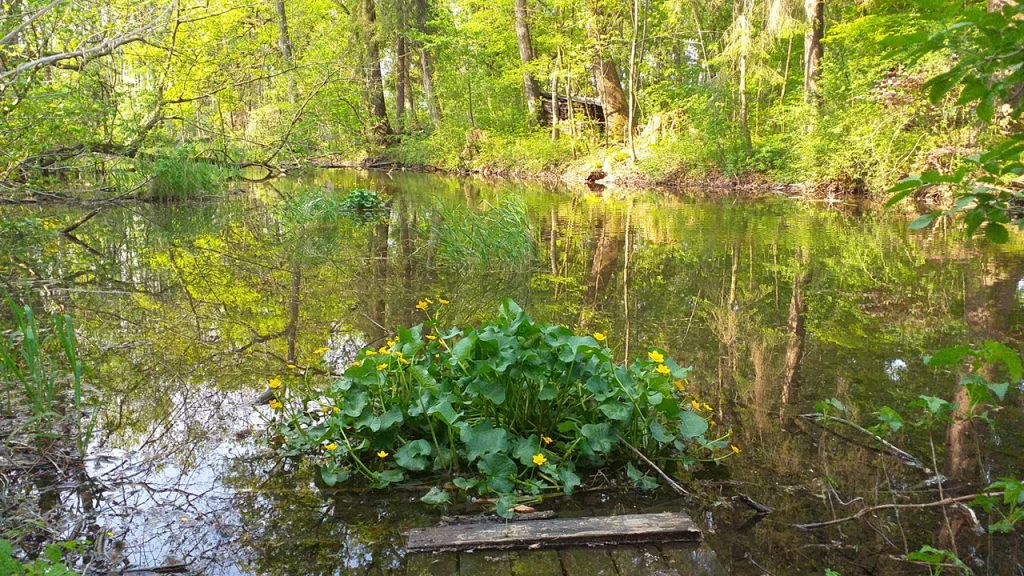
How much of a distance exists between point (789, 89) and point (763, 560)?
899 inches

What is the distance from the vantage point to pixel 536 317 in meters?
5.12

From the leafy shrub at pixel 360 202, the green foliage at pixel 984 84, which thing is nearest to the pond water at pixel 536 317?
the green foliage at pixel 984 84

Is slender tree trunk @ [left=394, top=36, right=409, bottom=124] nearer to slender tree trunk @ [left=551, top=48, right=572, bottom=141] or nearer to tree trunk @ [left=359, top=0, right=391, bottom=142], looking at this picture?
tree trunk @ [left=359, top=0, right=391, bottom=142]

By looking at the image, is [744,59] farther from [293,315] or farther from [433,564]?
[433,564]

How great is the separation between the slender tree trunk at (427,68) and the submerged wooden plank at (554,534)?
86.4 feet

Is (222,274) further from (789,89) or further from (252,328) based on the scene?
(789,89)

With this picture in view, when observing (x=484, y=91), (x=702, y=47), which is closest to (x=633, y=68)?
(x=702, y=47)

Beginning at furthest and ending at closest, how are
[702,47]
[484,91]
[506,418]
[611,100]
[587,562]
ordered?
[484,91], [702,47], [611,100], [506,418], [587,562]

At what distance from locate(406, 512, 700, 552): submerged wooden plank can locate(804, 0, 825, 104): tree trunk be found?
16.0 meters

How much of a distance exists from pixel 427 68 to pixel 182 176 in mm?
19056

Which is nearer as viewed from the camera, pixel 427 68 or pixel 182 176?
pixel 182 176

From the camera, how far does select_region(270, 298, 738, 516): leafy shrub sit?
275cm

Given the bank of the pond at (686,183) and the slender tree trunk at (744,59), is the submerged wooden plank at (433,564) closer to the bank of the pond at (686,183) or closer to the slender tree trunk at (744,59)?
the bank of the pond at (686,183)

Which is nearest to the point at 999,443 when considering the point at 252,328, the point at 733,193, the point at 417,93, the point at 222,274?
the point at 252,328
